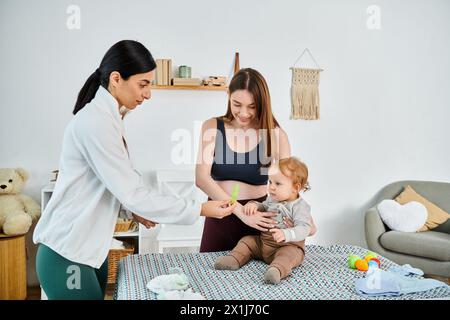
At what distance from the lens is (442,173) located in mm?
3979

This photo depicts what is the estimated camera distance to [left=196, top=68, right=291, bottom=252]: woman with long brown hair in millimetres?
1910

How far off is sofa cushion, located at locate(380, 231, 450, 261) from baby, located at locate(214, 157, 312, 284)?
1.56m

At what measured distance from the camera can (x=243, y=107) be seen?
1922 mm

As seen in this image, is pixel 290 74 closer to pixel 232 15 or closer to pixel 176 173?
pixel 232 15

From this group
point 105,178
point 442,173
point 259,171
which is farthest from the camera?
point 442,173

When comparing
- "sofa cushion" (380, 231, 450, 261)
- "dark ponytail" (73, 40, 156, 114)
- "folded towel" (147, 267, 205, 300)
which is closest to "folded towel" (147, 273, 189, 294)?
"folded towel" (147, 267, 205, 300)

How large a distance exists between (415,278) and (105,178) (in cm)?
115

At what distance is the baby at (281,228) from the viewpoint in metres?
1.77

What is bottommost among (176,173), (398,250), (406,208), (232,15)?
(398,250)

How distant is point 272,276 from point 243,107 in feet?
2.28

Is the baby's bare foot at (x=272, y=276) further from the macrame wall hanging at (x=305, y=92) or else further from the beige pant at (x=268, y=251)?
the macrame wall hanging at (x=305, y=92)

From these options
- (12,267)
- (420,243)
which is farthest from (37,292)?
(420,243)

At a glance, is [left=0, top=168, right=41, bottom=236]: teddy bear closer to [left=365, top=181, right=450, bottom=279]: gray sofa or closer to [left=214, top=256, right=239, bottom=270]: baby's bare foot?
[left=214, top=256, right=239, bottom=270]: baby's bare foot
